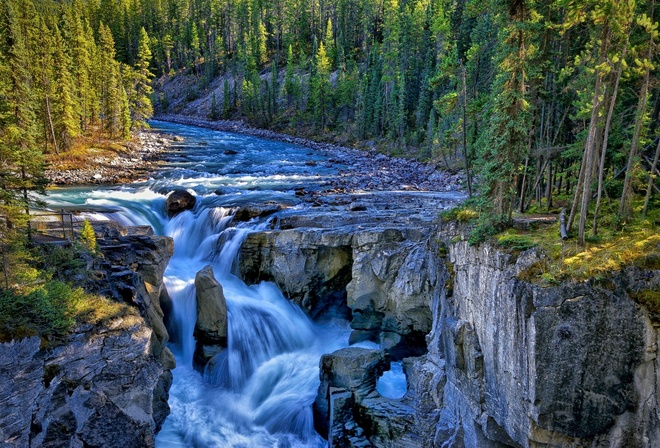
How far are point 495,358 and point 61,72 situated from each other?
4851 centimetres

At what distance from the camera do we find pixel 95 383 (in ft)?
42.2

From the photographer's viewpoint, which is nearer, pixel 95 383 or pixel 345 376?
pixel 95 383

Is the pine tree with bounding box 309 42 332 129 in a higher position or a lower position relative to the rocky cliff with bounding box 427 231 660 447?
higher

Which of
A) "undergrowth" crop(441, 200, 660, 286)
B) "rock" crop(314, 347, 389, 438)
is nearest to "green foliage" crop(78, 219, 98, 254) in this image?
"rock" crop(314, 347, 389, 438)

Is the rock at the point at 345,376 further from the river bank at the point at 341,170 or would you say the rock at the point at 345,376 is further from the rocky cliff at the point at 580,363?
the river bank at the point at 341,170

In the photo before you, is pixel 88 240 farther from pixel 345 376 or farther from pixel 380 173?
pixel 380 173

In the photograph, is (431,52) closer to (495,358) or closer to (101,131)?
(101,131)

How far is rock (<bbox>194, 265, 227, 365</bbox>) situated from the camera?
61.8ft

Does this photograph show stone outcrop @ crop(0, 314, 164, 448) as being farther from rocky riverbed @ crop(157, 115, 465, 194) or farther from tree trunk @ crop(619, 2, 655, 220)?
rocky riverbed @ crop(157, 115, 465, 194)

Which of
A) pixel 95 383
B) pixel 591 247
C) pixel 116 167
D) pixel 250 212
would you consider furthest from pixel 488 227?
pixel 116 167

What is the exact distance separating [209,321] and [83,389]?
21.9 ft

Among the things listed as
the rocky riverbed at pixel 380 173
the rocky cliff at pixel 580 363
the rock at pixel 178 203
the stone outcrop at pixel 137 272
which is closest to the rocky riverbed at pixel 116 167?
the rock at pixel 178 203

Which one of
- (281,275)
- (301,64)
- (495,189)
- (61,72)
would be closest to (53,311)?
(281,275)

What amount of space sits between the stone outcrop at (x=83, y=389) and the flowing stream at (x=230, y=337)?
2.83 m
